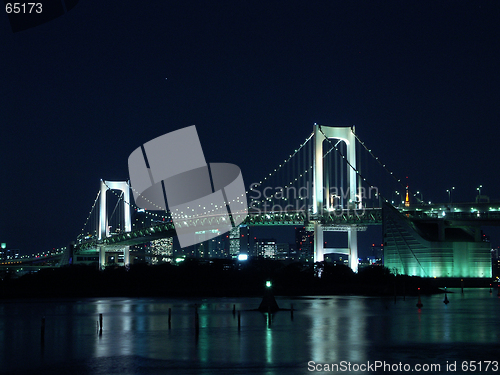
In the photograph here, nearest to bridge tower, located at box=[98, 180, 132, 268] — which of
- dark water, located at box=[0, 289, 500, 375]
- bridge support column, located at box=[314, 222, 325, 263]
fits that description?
bridge support column, located at box=[314, 222, 325, 263]

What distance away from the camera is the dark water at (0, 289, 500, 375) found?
14258 millimetres

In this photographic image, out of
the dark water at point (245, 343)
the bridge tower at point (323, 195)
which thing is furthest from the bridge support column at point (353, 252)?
the dark water at point (245, 343)

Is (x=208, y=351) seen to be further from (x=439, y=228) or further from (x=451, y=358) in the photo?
(x=439, y=228)

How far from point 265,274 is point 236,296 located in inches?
355

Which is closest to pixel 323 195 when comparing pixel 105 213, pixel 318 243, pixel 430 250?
pixel 318 243

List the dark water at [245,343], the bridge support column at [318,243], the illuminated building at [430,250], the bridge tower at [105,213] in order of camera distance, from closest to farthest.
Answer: the dark water at [245,343], the illuminated building at [430,250], the bridge support column at [318,243], the bridge tower at [105,213]

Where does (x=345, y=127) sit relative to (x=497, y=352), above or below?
above

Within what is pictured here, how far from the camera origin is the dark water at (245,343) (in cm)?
1426

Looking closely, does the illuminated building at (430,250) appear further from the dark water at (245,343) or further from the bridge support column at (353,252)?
the dark water at (245,343)

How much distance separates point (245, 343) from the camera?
59.0ft

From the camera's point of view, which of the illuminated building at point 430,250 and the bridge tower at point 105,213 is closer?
the illuminated building at point 430,250

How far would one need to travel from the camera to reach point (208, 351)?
53.9ft

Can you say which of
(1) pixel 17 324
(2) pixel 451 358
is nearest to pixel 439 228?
(1) pixel 17 324

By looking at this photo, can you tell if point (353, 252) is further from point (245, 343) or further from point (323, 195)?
point (245, 343)
